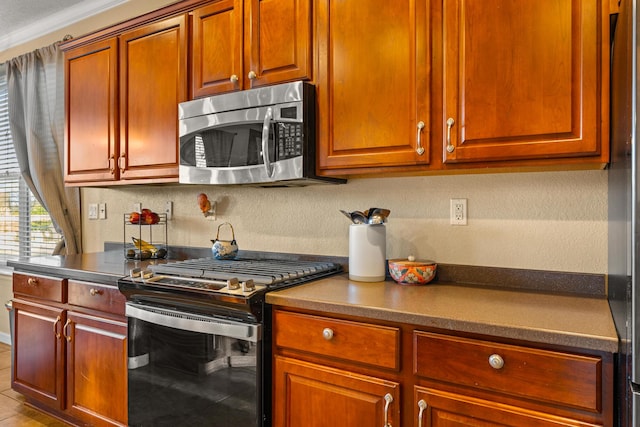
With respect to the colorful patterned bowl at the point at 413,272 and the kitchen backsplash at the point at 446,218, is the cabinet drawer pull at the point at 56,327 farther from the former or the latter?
the colorful patterned bowl at the point at 413,272

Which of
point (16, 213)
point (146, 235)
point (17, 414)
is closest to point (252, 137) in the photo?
point (146, 235)

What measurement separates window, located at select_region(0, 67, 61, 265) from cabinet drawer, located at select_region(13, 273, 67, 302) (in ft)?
3.67

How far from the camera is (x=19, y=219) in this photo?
375 cm

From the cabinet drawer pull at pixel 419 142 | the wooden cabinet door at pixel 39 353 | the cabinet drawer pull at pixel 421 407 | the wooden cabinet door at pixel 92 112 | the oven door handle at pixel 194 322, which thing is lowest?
the wooden cabinet door at pixel 39 353

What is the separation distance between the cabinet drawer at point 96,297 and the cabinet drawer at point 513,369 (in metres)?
1.45

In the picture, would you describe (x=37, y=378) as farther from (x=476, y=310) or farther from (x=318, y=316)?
(x=476, y=310)

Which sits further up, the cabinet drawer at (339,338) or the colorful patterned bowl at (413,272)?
the colorful patterned bowl at (413,272)

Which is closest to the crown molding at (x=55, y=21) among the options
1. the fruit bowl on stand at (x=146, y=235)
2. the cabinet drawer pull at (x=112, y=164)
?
the cabinet drawer pull at (x=112, y=164)

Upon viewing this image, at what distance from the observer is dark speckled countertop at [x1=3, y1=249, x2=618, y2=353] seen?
44.1 inches

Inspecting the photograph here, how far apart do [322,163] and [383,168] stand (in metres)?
0.28

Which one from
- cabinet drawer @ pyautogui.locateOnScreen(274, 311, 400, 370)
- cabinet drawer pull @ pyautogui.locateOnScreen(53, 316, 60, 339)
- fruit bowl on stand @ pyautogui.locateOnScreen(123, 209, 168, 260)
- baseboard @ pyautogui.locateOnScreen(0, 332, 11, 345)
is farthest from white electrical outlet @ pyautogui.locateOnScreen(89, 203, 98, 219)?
cabinet drawer @ pyautogui.locateOnScreen(274, 311, 400, 370)

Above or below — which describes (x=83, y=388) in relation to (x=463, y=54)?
below

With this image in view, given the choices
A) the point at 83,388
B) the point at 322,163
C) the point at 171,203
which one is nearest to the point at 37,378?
the point at 83,388

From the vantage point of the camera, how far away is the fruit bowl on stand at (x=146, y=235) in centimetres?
261
